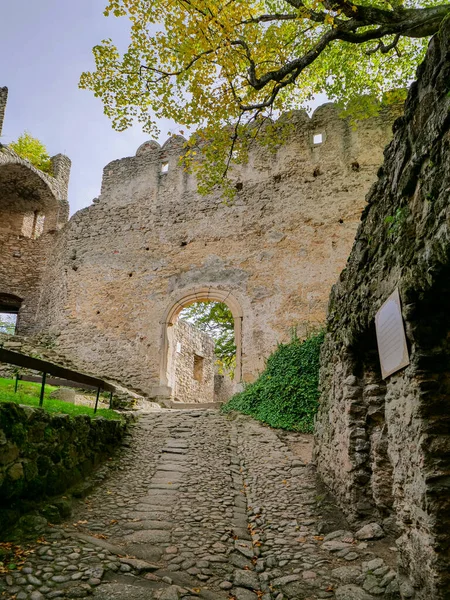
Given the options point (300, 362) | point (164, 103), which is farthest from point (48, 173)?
point (300, 362)

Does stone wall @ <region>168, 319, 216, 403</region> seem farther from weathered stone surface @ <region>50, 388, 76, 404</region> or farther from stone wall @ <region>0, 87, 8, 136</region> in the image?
stone wall @ <region>0, 87, 8, 136</region>

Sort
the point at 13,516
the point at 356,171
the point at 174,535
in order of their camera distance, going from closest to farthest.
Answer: the point at 13,516 → the point at 174,535 → the point at 356,171

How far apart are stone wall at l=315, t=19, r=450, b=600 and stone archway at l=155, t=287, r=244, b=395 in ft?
24.2

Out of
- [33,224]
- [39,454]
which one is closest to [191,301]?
[39,454]

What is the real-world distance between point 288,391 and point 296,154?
7561mm

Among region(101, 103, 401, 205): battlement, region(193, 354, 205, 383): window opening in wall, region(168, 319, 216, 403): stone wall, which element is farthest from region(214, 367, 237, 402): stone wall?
region(101, 103, 401, 205): battlement

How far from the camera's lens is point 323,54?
9289 mm

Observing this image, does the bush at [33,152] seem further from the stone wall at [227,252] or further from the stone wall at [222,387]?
the stone wall at [222,387]

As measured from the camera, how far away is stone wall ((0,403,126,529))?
3.10 meters

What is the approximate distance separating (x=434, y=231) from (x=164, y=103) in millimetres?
8003

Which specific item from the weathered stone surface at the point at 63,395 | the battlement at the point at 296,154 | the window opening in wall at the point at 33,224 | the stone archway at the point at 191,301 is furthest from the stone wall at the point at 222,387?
the weathered stone surface at the point at 63,395

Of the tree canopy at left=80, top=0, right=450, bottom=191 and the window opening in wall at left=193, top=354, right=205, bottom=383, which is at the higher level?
the tree canopy at left=80, top=0, right=450, bottom=191

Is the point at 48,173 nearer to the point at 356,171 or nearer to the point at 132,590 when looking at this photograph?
the point at 356,171

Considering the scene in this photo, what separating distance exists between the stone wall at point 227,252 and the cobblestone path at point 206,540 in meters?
5.47
